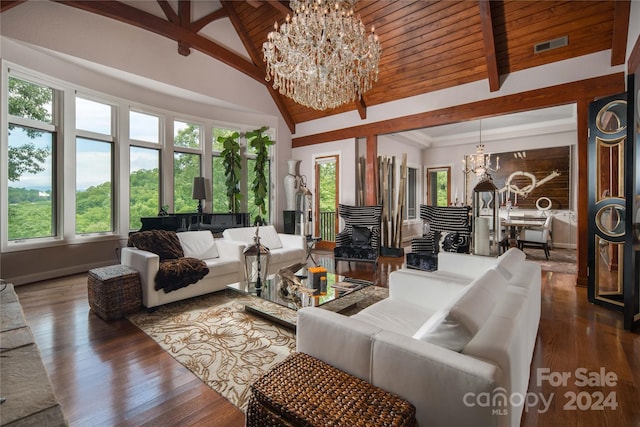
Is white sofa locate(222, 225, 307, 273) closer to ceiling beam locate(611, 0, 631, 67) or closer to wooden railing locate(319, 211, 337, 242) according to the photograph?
wooden railing locate(319, 211, 337, 242)

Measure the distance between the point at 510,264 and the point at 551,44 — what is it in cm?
395

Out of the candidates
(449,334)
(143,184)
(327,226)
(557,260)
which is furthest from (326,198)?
(449,334)

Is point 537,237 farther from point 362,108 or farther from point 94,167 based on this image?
point 94,167

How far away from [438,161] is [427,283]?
7.62 meters

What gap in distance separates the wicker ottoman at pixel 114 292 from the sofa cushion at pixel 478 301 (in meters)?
3.07

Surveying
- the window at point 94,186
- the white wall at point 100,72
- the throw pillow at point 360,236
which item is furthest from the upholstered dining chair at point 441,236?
the window at point 94,186

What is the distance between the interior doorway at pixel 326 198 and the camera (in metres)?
7.24

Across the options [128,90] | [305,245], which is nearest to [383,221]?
[305,245]

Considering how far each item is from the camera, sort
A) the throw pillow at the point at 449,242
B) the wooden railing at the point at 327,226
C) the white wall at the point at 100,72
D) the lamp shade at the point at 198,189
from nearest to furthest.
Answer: the white wall at the point at 100,72 < the throw pillow at the point at 449,242 < the lamp shade at the point at 198,189 < the wooden railing at the point at 327,226

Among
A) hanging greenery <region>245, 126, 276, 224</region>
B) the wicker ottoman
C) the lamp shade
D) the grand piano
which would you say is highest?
hanging greenery <region>245, 126, 276, 224</region>

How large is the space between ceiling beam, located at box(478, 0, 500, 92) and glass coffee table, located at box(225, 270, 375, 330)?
3.85 metres

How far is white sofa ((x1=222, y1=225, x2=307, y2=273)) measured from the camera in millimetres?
4298

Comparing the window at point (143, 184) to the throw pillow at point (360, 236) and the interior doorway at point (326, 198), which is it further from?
the throw pillow at point (360, 236)

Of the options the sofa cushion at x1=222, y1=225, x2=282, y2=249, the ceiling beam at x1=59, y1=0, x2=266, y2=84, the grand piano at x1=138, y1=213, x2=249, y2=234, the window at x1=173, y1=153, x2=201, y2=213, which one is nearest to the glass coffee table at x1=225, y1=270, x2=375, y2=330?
the sofa cushion at x1=222, y1=225, x2=282, y2=249
